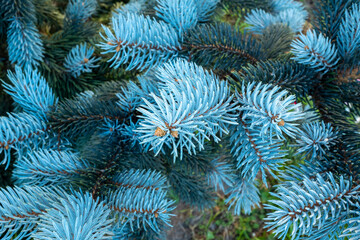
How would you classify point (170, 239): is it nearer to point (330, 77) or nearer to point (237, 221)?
point (237, 221)

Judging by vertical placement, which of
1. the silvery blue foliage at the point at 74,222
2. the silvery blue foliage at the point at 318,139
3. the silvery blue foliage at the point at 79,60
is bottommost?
the silvery blue foliage at the point at 318,139

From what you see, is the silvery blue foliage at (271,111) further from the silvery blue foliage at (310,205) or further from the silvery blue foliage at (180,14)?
the silvery blue foliage at (180,14)

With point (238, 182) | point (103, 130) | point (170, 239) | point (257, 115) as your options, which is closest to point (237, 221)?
point (170, 239)

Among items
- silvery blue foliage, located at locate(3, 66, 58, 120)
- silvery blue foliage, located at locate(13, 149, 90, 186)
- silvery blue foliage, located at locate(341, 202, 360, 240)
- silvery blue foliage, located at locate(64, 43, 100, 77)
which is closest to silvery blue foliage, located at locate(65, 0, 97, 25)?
silvery blue foliage, located at locate(64, 43, 100, 77)

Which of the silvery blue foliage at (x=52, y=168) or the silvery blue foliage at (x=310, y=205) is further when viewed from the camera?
the silvery blue foliage at (x=52, y=168)

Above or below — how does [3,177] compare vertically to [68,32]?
below

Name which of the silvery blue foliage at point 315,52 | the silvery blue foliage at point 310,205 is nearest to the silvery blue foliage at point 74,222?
the silvery blue foliage at point 310,205

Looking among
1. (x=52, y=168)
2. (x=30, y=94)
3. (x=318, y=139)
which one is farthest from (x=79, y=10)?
(x=318, y=139)

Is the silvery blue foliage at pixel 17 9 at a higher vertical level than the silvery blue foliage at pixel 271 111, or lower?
higher
